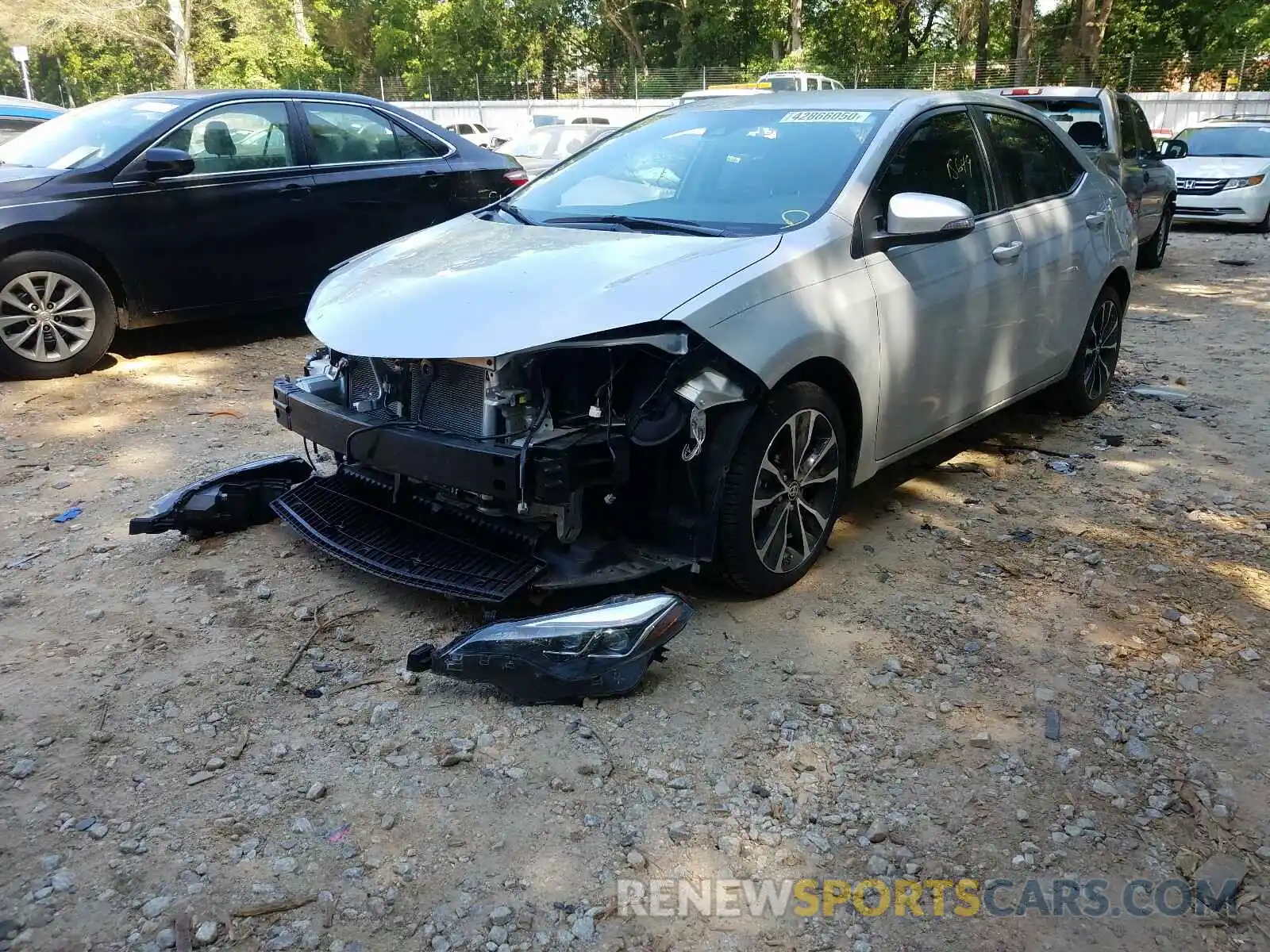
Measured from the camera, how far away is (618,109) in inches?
1362

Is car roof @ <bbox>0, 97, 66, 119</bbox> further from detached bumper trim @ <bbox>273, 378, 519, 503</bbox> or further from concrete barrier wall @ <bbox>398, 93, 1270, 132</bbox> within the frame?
concrete barrier wall @ <bbox>398, 93, 1270, 132</bbox>

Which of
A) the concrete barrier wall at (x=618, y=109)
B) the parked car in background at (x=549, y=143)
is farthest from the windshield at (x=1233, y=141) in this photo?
the concrete barrier wall at (x=618, y=109)

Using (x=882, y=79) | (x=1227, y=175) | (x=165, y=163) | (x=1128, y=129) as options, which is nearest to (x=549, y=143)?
(x=1128, y=129)

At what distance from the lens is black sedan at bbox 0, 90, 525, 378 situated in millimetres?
6250

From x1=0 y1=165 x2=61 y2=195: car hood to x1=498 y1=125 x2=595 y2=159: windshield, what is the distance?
375 inches

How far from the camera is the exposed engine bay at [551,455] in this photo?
128 inches

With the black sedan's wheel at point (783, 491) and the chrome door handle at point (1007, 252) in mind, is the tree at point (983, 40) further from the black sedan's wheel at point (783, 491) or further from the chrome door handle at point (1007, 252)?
the black sedan's wheel at point (783, 491)

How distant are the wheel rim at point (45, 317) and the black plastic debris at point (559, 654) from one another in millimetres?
4468

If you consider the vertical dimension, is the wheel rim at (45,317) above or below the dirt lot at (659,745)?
above

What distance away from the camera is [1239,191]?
14.2 meters

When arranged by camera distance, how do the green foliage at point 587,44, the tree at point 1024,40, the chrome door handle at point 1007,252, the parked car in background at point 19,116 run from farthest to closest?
the green foliage at point 587,44
the tree at point 1024,40
the parked car in background at point 19,116
the chrome door handle at point 1007,252

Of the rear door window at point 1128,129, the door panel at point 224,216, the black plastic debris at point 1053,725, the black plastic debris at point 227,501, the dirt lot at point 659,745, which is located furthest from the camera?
the rear door window at point 1128,129

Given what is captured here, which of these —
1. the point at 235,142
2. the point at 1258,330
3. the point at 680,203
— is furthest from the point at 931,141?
the point at 1258,330

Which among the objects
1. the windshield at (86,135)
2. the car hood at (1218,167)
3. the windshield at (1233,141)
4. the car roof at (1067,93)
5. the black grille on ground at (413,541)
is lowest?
the black grille on ground at (413,541)
